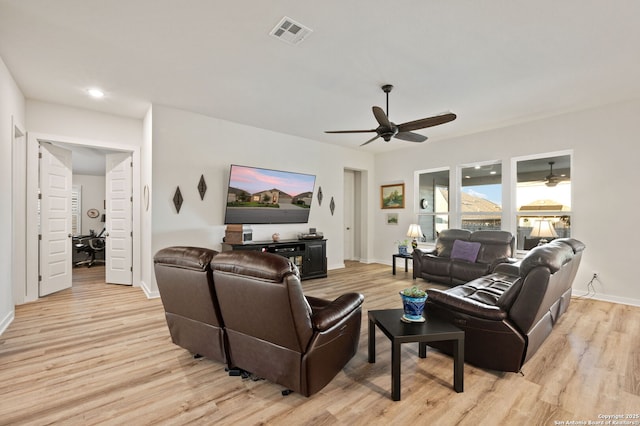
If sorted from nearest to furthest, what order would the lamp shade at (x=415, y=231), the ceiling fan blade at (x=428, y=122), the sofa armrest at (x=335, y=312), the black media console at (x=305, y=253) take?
the sofa armrest at (x=335, y=312) < the ceiling fan blade at (x=428, y=122) < the black media console at (x=305, y=253) < the lamp shade at (x=415, y=231)

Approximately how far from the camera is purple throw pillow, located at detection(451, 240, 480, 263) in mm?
5195

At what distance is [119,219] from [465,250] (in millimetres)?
6276

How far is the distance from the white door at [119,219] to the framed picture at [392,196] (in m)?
5.63

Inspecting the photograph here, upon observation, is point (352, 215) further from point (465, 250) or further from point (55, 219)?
point (55, 219)

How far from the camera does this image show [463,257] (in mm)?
5273

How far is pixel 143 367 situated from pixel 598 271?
20.2 feet

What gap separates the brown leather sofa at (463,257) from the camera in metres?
4.98

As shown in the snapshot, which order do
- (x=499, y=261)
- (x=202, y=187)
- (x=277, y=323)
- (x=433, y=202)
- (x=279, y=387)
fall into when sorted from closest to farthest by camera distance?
(x=277, y=323) < (x=279, y=387) < (x=499, y=261) < (x=202, y=187) < (x=433, y=202)

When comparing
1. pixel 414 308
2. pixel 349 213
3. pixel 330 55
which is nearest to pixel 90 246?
pixel 349 213

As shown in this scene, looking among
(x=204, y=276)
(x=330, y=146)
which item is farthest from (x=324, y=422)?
(x=330, y=146)

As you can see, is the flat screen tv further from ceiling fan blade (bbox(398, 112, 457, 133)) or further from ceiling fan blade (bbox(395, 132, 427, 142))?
ceiling fan blade (bbox(398, 112, 457, 133))

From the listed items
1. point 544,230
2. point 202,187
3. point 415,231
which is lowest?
point 415,231

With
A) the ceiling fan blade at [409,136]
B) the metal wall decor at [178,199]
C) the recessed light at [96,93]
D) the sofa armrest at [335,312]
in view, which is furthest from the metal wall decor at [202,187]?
the sofa armrest at [335,312]

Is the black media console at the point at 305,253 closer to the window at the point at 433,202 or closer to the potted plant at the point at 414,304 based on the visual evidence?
the window at the point at 433,202
